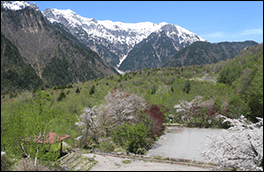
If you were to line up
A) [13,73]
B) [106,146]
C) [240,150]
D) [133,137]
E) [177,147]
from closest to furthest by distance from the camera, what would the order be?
[240,150] → [133,137] → [177,147] → [106,146] → [13,73]

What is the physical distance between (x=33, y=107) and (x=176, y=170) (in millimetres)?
13697

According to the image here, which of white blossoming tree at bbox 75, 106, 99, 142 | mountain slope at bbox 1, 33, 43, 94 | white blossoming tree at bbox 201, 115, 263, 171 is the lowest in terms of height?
white blossoming tree at bbox 75, 106, 99, 142

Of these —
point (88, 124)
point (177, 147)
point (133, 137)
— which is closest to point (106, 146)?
point (88, 124)

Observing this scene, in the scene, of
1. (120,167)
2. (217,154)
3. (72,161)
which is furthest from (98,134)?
(217,154)

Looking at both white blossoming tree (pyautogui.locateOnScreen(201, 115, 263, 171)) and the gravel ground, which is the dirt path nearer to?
the gravel ground

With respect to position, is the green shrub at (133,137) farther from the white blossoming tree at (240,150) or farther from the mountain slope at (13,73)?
the mountain slope at (13,73)

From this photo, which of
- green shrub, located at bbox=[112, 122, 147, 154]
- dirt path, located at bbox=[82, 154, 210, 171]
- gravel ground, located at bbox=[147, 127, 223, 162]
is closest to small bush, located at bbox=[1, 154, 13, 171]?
dirt path, located at bbox=[82, 154, 210, 171]

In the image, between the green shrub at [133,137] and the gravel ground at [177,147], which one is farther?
the green shrub at [133,137]

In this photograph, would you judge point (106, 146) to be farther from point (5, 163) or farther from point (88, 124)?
point (5, 163)

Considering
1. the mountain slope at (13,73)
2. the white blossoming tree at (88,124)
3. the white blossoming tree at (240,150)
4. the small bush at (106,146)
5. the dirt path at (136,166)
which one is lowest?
the small bush at (106,146)

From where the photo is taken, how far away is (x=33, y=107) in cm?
1458

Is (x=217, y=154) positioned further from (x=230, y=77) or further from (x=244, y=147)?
(x=230, y=77)

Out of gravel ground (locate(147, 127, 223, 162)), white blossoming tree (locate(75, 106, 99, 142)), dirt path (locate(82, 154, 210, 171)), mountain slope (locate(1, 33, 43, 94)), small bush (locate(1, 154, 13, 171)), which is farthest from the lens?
mountain slope (locate(1, 33, 43, 94))

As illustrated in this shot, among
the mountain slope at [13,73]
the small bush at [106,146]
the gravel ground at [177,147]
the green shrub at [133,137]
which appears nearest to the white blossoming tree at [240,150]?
the gravel ground at [177,147]
